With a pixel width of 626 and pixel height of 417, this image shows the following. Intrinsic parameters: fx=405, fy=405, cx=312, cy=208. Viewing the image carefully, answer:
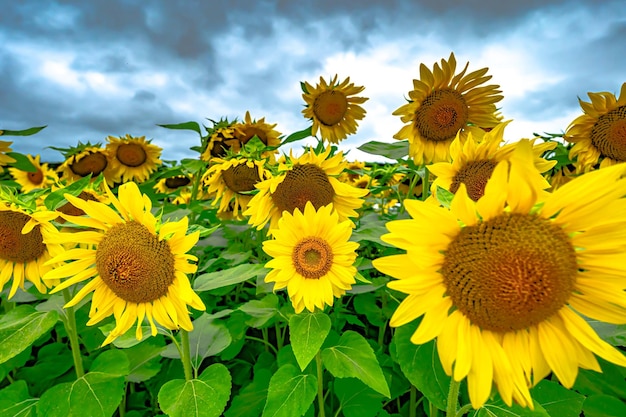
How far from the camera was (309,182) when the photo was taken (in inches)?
83.3

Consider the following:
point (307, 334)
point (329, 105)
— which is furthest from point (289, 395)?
point (329, 105)

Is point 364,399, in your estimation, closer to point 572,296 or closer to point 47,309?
point 572,296

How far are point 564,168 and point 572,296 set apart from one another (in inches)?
93.4

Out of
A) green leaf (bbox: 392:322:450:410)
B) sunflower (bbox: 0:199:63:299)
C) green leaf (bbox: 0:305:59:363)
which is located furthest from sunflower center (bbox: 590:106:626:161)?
green leaf (bbox: 0:305:59:363)

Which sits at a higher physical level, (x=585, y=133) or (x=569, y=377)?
(x=585, y=133)

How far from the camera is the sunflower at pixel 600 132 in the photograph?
2.39 meters

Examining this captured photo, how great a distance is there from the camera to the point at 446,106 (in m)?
2.16

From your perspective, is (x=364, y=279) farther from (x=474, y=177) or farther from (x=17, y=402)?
(x=17, y=402)

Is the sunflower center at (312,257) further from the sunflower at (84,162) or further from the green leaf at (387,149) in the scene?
the sunflower at (84,162)

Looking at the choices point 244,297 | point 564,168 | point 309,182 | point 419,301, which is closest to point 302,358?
point 419,301

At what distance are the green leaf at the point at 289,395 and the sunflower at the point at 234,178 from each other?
45.1 inches

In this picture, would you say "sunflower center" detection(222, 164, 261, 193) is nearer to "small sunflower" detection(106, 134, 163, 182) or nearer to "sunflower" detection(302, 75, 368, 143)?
"sunflower" detection(302, 75, 368, 143)

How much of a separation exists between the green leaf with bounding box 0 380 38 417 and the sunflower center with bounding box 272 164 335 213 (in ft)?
4.67

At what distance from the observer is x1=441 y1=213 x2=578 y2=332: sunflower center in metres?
0.84
